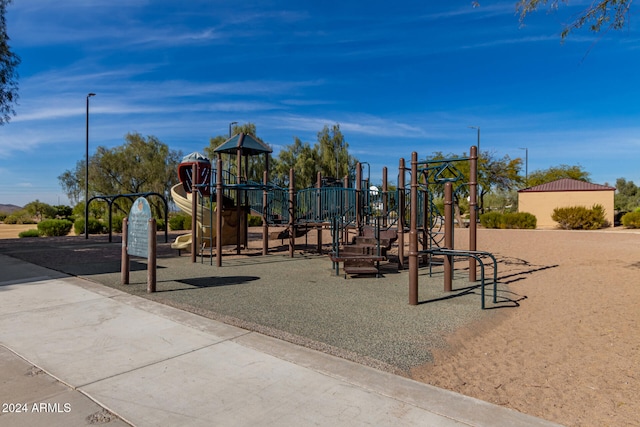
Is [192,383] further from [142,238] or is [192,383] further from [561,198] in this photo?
[561,198]

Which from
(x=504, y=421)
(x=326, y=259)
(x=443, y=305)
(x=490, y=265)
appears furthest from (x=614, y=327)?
(x=326, y=259)

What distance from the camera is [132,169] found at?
34.0 meters

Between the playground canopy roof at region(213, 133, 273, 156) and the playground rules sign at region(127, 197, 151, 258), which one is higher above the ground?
the playground canopy roof at region(213, 133, 273, 156)

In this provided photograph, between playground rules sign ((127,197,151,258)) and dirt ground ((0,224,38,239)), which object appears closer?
playground rules sign ((127,197,151,258))

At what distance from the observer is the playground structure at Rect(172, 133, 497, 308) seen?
325 inches

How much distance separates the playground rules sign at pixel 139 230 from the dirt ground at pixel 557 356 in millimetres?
5187

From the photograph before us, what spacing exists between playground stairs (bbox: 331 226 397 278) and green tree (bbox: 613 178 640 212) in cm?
4239

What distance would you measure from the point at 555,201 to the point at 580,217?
162 inches

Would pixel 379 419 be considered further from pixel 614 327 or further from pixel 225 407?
pixel 614 327

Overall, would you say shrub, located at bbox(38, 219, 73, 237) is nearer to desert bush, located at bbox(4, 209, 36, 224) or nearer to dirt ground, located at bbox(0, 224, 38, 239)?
dirt ground, located at bbox(0, 224, 38, 239)

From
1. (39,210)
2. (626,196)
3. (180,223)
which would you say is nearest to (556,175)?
(626,196)

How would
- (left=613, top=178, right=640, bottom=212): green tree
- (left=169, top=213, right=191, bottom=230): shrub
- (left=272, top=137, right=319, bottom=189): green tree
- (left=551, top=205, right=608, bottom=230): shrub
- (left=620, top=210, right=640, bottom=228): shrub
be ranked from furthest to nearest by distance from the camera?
(left=613, top=178, right=640, bottom=212): green tree < (left=272, top=137, right=319, bottom=189): green tree < (left=551, top=205, right=608, bottom=230): shrub < (left=620, top=210, right=640, bottom=228): shrub < (left=169, top=213, right=191, bottom=230): shrub

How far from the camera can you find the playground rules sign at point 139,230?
23.6 feet

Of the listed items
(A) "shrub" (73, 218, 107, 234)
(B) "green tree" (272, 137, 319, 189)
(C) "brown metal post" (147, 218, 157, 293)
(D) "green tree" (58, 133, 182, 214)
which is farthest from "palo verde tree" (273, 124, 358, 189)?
(C) "brown metal post" (147, 218, 157, 293)
